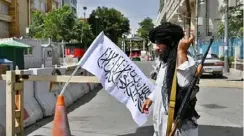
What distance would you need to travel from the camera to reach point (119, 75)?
5711 millimetres

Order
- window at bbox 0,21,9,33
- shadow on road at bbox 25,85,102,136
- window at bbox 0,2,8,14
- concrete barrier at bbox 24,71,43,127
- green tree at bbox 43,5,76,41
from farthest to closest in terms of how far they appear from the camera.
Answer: green tree at bbox 43,5,76,41 < window at bbox 0,2,8,14 < window at bbox 0,21,9,33 < concrete barrier at bbox 24,71,43,127 < shadow on road at bbox 25,85,102,136

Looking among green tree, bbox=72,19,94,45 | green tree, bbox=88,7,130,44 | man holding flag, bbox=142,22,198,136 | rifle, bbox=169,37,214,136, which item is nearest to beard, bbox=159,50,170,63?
man holding flag, bbox=142,22,198,136

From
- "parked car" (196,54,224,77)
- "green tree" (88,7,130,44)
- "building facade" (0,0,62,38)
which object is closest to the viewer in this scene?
"parked car" (196,54,224,77)

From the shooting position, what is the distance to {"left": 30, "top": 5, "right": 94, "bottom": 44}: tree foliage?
53.6 metres

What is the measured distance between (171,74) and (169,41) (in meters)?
0.31

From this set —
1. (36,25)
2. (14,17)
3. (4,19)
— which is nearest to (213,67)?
(4,19)

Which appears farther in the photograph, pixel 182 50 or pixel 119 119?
pixel 119 119

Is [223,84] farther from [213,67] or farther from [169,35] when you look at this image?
[213,67]

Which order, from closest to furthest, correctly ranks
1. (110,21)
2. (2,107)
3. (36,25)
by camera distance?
(2,107) < (36,25) < (110,21)

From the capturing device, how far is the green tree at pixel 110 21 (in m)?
80.5

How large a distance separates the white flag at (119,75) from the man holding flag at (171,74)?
1.61 metres

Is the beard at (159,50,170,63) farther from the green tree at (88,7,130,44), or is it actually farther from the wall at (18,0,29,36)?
the green tree at (88,7,130,44)

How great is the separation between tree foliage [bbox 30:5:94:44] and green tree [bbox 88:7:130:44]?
20070 millimetres

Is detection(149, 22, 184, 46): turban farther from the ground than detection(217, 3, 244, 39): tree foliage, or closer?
closer
